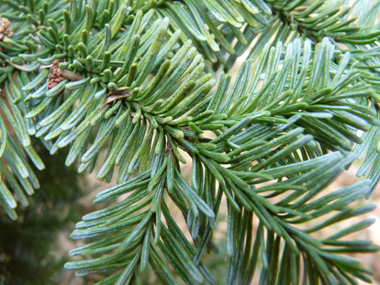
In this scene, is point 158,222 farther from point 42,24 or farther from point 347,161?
point 42,24

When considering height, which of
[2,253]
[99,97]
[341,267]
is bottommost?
[2,253]

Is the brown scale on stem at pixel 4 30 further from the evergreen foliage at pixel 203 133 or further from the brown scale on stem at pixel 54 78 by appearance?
the brown scale on stem at pixel 54 78

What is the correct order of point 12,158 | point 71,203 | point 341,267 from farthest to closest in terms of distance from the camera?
point 71,203
point 12,158
point 341,267

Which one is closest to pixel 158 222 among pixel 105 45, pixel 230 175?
pixel 230 175

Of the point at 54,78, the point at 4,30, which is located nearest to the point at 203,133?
the point at 54,78

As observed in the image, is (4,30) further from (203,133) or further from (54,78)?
(203,133)

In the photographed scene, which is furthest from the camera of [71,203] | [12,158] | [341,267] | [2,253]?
[71,203]

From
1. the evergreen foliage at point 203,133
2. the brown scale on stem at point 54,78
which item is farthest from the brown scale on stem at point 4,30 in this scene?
the brown scale on stem at point 54,78

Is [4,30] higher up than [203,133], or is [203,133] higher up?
[4,30]

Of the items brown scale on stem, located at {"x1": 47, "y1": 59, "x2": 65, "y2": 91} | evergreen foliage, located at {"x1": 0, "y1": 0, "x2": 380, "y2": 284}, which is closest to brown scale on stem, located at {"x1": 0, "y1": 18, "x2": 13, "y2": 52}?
evergreen foliage, located at {"x1": 0, "y1": 0, "x2": 380, "y2": 284}
